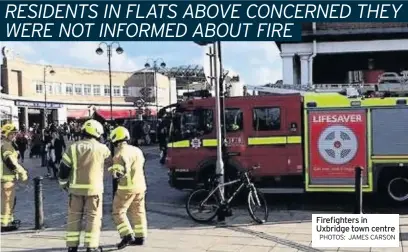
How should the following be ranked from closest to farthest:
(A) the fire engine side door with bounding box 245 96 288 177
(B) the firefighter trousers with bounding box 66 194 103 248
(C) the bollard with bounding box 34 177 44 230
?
(B) the firefighter trousers with bounding box 66 194 103 248, (C) the bollard with bounding box 34 177 44 230, (A) the fire engine side door with bounding box 245 96 288 177

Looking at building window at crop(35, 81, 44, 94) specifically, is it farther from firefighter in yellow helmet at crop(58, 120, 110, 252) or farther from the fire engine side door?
firefighter in yellow helmet at crop(58, 120, 110, 252)

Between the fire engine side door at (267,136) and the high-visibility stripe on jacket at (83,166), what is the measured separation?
5068 mm

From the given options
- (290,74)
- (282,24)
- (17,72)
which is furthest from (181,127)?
(17,72)

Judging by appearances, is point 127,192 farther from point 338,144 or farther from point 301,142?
point 338,144

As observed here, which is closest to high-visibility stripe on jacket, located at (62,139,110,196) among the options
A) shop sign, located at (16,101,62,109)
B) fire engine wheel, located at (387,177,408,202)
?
fire engine wheel, located at (387,177,408,202)

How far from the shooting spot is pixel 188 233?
28.8ft

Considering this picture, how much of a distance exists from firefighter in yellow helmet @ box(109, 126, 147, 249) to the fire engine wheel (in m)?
5.64

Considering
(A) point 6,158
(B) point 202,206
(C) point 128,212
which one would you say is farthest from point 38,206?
(B) point 202,206

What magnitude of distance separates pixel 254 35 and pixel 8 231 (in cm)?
696

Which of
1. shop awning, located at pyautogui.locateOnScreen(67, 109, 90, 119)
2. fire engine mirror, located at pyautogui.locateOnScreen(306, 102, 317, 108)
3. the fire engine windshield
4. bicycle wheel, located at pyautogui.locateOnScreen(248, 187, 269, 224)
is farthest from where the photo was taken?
shop awning, located at pyautogui.locateOnScreen(67, 109, 90, 119)

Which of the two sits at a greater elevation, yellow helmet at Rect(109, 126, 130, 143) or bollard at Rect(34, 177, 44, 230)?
yellow helmet at Rect(109, 126, 130, 143)

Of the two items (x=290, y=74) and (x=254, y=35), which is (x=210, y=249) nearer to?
(x=254, y=35)

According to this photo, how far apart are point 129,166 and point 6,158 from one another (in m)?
2.68

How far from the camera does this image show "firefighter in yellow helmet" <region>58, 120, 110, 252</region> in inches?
289
